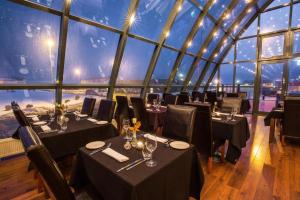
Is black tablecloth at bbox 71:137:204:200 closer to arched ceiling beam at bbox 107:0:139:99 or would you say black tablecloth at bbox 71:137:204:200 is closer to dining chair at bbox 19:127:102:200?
dining chair at bbox 19:127:102:200

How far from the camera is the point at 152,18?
17.1 feet

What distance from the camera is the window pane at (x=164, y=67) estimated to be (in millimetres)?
5938

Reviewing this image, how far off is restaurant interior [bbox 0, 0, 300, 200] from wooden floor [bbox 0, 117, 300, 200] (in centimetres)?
2

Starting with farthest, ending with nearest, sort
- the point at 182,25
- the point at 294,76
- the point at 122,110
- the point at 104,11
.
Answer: the point at 294,76, the point at 182,25, the point at 104,11, the point at 122,110

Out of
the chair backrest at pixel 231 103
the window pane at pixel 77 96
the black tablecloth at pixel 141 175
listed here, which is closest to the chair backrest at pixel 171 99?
the chair backrest at pixel 231 103

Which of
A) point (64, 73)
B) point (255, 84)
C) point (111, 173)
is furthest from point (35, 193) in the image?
point (255, 84)

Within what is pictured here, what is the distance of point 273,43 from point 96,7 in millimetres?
7399

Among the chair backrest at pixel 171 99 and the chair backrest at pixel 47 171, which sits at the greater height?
the chair backrest at pixel 171 99

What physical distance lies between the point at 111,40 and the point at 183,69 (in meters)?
3.69

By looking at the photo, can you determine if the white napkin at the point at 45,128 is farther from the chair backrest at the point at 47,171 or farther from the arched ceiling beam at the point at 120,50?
the arched ceiling beam at the point at 120,50

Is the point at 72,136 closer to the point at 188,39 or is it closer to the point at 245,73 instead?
the point at 188,39

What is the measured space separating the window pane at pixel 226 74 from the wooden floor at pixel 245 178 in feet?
18.4

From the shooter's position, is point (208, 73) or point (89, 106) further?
point (208, 73)

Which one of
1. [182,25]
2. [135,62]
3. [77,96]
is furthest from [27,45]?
[182,25]
